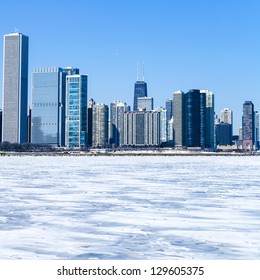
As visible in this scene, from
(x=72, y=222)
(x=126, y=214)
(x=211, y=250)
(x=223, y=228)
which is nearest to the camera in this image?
(x=211, y=250)

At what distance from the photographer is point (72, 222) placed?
12922 millimetres

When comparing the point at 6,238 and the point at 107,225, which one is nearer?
the point at 6,238

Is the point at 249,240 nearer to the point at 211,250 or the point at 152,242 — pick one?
the point at 211,250

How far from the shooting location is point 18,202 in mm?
17234

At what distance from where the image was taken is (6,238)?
419 inches
